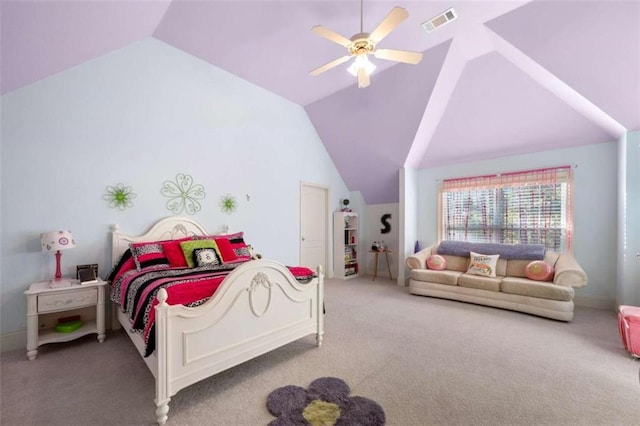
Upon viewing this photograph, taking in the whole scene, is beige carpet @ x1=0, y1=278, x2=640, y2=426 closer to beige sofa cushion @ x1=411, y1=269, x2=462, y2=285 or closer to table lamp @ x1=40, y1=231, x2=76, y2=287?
table lamp @ x1=40, y1=231, x2=76, y2=287

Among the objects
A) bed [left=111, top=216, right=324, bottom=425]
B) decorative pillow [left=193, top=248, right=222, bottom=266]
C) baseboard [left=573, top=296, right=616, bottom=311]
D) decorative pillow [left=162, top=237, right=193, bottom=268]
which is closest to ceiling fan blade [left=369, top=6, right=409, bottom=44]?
bed [left=111, top=216, right=324, bottom=425]

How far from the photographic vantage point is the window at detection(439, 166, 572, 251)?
414cm

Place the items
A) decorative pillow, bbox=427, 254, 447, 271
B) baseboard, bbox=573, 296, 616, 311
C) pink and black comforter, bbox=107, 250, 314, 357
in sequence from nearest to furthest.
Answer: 1. pink and black comforter, bbox=107, 250, 314, 357
2. baseboard, bbox=573, 296, 616, 311
3. decorative pillow, bbox=427, 254, 447, 271

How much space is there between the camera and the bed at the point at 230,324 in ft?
5.60

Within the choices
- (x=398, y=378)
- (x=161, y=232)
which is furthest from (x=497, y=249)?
(x=161, y=232)

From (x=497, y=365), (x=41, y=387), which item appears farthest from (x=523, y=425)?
(x=41, y=387)

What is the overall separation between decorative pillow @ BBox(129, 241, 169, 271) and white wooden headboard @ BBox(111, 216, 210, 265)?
9.2 inches

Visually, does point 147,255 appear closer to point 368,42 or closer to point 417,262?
point 368,42

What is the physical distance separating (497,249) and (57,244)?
5.48 metres

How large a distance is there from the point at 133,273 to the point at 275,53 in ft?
9.92

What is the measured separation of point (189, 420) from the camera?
1721 mm

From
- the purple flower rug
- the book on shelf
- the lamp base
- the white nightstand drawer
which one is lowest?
the purple flower rug

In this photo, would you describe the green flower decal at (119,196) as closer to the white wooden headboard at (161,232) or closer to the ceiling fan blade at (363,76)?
the white wooden headboard at (161,232)

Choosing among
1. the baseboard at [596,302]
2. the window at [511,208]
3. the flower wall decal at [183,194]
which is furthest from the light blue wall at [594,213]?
the flower wall decal at [183,194]
